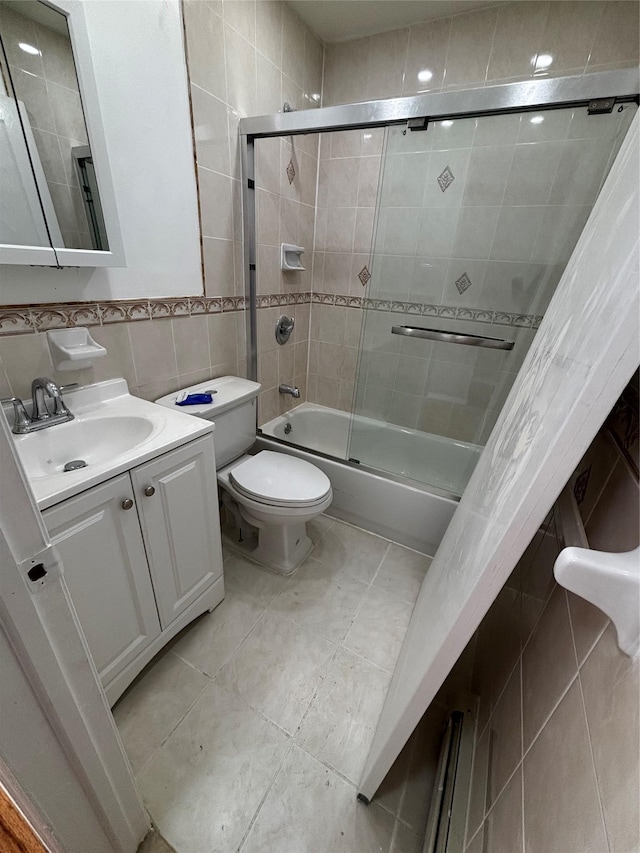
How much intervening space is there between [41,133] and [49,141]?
20mm

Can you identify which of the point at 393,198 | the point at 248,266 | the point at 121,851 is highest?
the point at 393,198

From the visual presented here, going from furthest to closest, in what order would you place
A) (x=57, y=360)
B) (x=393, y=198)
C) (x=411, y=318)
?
(x=411, y=318)
(x=393, y=198)
(x=57, y=360)

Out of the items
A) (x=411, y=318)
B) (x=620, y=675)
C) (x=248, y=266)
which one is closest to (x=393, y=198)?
(x=411, y=318)

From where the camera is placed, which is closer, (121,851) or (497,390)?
(121,851)

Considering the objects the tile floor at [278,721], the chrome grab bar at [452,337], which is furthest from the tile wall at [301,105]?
the tile floor at [278,721]

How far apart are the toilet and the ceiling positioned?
174 centimetres

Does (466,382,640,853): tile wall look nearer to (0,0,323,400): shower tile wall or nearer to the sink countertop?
the sink countertop

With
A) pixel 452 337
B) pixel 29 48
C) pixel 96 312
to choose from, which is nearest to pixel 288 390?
pixel 452 337

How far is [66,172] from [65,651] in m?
1.22

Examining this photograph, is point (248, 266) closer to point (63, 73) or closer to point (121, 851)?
point (63, 73)

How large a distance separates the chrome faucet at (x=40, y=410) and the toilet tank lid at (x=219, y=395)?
1.14 feet

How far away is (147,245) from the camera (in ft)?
4.01

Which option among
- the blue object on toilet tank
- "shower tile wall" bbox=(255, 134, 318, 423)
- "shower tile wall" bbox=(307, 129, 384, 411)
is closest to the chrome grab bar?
"shower tile wall" bbox=(307, 129, 384, 411)

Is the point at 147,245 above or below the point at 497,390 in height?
above
